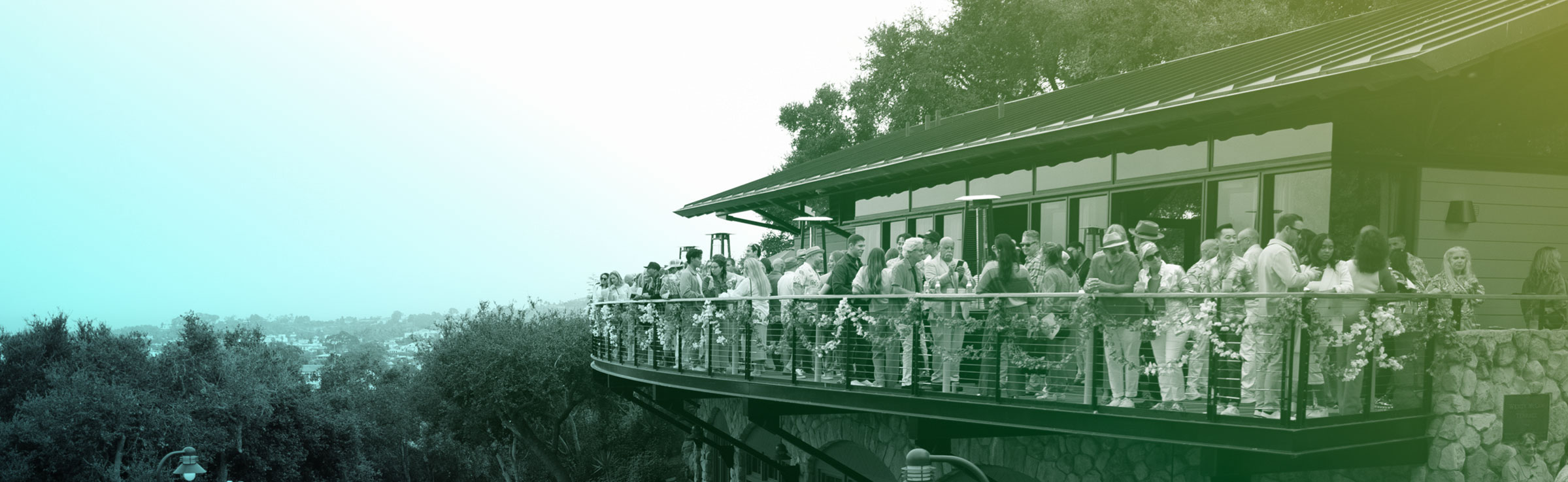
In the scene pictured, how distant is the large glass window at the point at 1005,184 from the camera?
46.6 feet

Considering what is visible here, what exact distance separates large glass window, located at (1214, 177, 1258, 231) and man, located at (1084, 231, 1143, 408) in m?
3.12

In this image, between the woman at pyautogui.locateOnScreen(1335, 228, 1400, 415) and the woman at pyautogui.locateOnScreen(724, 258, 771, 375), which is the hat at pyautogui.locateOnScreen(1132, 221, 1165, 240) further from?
the woman at pyautogui.locateOnScreen(724, 258, 771, 375)

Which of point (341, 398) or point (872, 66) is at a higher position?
point (872, 66)

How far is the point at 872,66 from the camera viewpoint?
3472 centimetres

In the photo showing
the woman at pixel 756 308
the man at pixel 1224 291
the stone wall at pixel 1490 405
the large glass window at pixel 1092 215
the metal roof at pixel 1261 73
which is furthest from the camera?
the large glass window at pixel 1092 215

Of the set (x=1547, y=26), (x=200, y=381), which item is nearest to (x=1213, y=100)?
(x=1547, y=26)

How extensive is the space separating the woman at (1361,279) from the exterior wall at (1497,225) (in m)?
2.70

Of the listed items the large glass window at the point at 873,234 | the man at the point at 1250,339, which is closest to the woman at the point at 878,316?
the man at the point at 1250,339

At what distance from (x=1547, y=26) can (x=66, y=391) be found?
3720 cm

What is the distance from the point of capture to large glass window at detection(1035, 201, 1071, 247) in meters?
13.4

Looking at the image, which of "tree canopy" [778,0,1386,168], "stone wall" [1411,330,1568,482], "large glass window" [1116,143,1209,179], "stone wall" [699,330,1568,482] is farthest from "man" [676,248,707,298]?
"tree canopy" [778,0,1386,168]

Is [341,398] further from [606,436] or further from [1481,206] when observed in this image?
[1481,206]

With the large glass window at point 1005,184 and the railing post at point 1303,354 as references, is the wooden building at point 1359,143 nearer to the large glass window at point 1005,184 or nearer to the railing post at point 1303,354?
the large glass window at point 1005,184

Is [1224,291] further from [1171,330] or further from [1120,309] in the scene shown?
[1120,309]
